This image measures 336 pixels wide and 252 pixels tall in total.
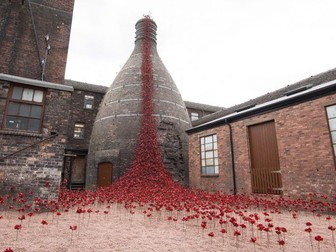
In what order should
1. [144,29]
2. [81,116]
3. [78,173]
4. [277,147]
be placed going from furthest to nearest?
[81,116]
[144,29]
[78,173]
[277,147]

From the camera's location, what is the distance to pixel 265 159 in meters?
10.2

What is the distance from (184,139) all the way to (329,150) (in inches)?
386

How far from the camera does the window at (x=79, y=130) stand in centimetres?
2242

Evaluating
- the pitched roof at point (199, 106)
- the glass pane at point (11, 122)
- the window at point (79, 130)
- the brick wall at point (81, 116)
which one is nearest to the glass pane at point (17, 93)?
the glass pane at point (11, 122)

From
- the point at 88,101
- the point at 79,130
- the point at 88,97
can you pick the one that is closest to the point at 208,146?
the point at 79,130

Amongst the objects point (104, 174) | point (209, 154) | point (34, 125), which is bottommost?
point (104, 174)

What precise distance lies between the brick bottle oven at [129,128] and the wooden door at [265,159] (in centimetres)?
593

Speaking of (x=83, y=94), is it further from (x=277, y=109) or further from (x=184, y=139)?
(x=277, y=109)

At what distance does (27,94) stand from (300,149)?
982cm

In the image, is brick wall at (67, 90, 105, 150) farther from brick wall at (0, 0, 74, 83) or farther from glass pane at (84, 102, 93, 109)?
brick wall at (0, 0, 74, 83)

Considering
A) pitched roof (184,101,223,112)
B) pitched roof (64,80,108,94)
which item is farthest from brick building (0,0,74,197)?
pitched roof (184,101,223,112)

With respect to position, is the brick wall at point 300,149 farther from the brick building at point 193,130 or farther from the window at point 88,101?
the window at point 88,101

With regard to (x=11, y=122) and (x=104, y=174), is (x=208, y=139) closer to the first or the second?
(x=104, y=174)

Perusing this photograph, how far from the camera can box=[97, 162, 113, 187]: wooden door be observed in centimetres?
1494
